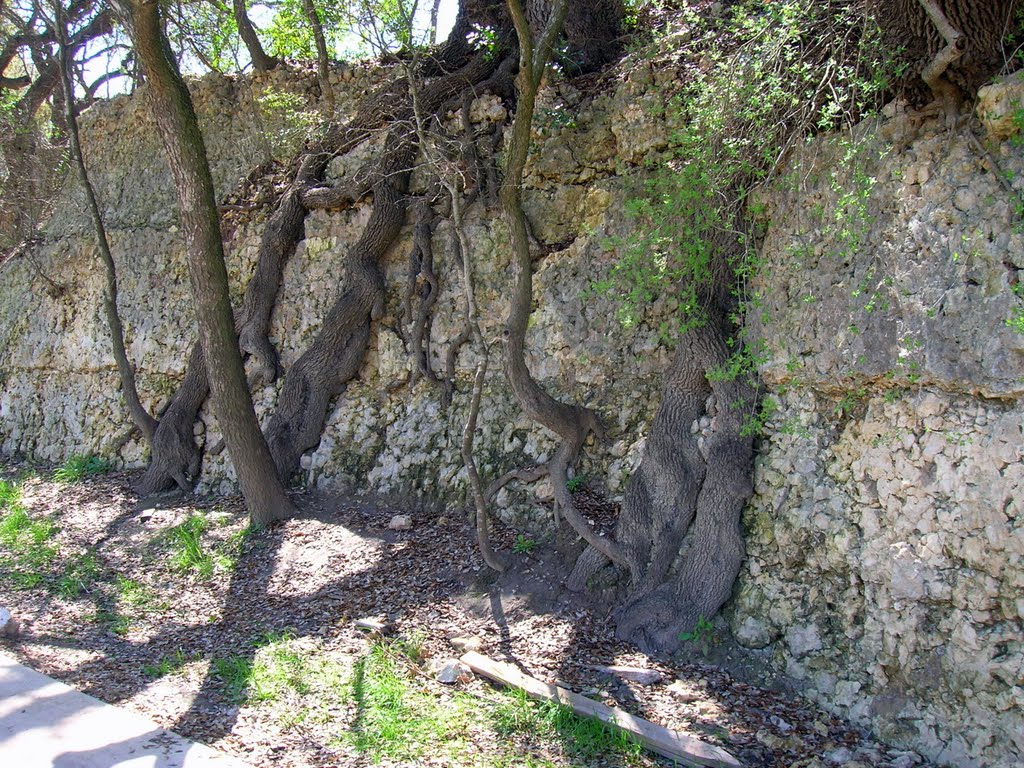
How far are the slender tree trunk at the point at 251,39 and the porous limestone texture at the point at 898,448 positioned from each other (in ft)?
26.2

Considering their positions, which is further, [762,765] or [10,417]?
[10,417]

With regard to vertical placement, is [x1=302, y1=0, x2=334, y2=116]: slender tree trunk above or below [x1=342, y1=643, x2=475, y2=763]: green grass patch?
above

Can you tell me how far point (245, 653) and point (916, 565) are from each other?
14.2 feet

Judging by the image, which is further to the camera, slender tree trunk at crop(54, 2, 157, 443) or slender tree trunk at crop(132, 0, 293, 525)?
slender tree trunk at crop(54, 2, 157, 443)

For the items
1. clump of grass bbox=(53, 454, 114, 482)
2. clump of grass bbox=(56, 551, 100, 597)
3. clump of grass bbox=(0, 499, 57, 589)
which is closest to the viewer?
clump of grass bbox=(56, 551, 100, 597)

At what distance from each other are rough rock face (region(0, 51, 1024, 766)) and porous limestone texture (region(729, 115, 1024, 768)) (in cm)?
1

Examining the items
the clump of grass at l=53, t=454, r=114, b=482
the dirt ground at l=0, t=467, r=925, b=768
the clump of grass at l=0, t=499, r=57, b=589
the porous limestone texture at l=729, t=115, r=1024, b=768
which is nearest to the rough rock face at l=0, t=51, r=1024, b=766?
the porous limestone texture at l=729, t=115, r=1024, b=768

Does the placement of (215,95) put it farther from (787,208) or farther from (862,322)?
(862,322)

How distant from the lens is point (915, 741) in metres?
4.39

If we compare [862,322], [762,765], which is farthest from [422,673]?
[862,322]

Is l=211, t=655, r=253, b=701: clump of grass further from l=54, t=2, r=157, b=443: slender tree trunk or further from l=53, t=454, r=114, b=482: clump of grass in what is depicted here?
l=53, t=454, r=114, b=482: clump of grass

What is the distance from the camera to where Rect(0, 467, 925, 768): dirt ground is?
177 inches

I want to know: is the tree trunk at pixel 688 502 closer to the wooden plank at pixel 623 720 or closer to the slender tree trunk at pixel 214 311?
the wooden plank at pixel 623 720

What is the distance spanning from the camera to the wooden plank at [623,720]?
427 centimetres
